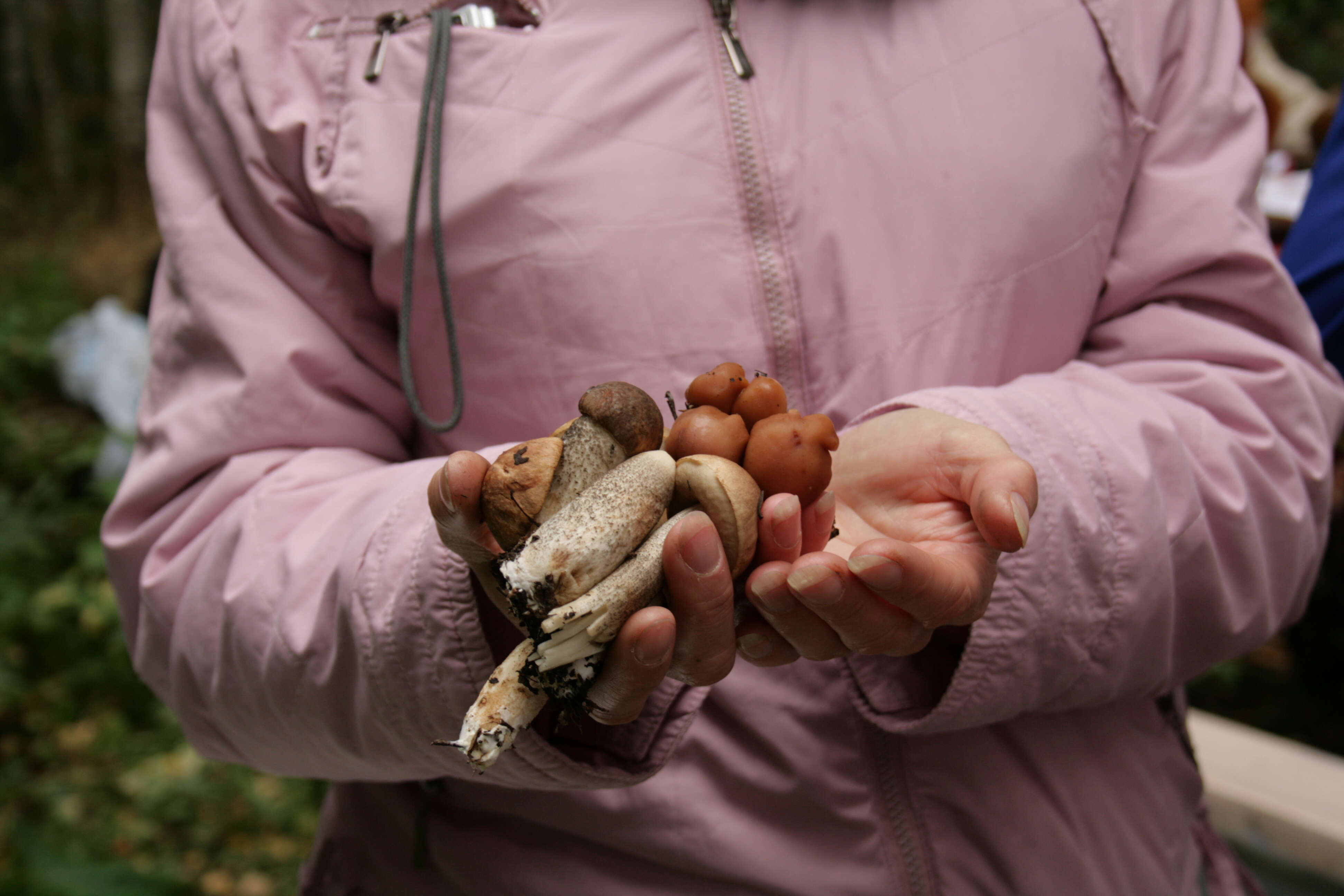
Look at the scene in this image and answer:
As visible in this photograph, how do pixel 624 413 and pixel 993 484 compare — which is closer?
pixel 993 484

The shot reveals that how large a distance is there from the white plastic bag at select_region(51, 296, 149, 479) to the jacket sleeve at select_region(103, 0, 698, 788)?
258cm

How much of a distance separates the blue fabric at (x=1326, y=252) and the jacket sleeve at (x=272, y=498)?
1216 millimetres

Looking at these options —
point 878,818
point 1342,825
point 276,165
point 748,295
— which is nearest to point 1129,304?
point 748,295

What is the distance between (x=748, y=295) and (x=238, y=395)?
0.62 metres

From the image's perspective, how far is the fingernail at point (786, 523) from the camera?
2.38 feet

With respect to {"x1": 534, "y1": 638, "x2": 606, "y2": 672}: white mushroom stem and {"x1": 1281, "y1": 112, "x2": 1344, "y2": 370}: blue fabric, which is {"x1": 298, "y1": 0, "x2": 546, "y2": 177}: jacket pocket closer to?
{"x1": 534, "y1": 638, "x2": 606, "y2": 672}: white mushroom stem

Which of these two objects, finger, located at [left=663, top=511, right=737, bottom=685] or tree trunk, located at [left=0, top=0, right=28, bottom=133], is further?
tree trunk, located at [left=0, top=0, right=28, bottom=133]

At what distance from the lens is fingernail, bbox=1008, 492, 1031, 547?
0.68 metres

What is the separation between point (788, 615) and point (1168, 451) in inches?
21.1

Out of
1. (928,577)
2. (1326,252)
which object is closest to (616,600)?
(928,577)

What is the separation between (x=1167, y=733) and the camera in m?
1.11

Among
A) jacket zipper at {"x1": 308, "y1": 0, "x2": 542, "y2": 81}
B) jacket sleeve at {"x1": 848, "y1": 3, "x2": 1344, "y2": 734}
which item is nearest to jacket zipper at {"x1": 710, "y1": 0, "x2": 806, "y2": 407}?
jacket sleeve at {"x1": 848, "y1": 3, "x2": 1344, "y2": 734}

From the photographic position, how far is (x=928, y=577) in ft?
2.27

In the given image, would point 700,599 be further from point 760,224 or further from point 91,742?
point 91,742
